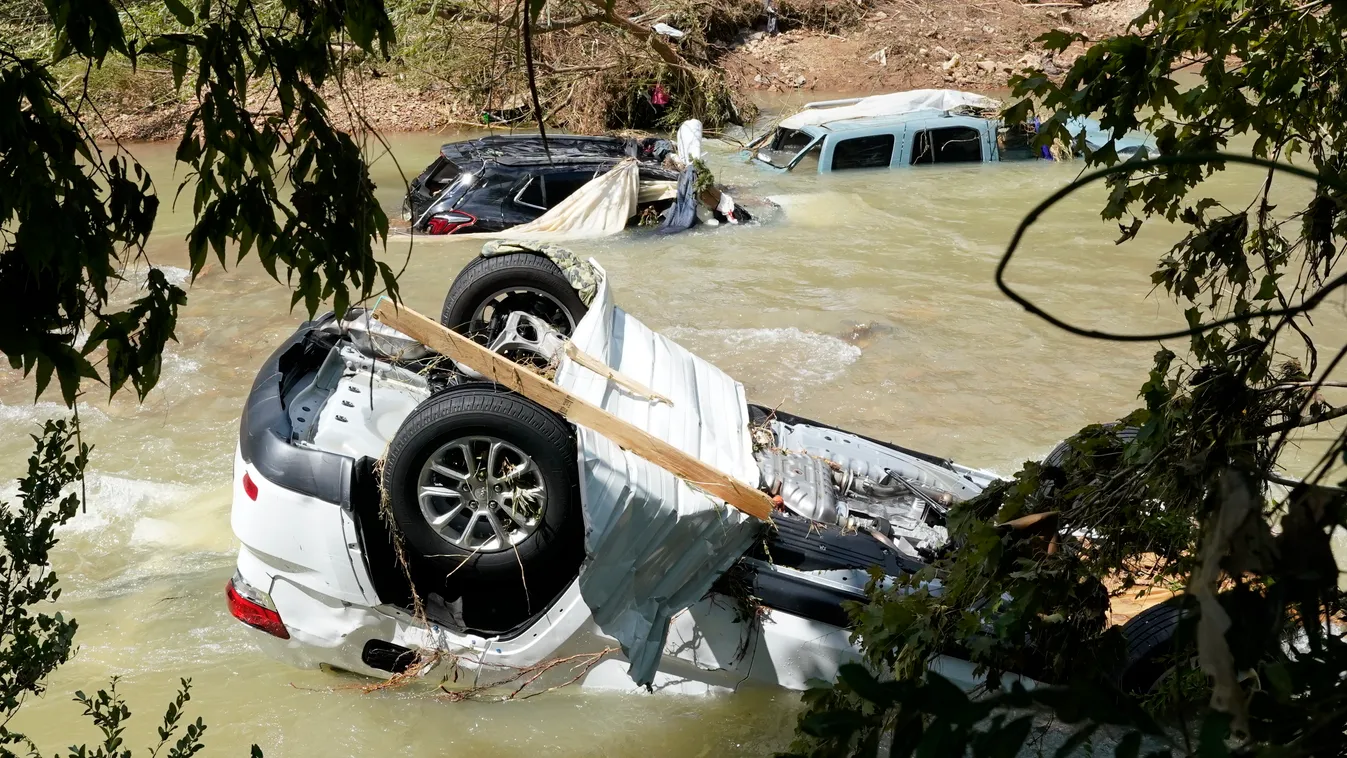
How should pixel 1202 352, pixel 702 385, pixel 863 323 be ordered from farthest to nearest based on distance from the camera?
pixel 863 323, pixel 702 385, pixel 1202 352

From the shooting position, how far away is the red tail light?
14.7ft

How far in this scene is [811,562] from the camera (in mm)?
4477

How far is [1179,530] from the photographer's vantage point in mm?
2482

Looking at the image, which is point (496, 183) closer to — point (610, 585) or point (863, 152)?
point (863, 152)

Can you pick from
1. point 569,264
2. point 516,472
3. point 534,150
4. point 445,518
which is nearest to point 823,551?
point 516,472

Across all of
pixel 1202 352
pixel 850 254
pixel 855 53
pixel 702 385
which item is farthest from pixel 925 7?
pixel 1202 352

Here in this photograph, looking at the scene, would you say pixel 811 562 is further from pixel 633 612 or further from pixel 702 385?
pixel 702 385

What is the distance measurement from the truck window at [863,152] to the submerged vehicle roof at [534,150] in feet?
11.6

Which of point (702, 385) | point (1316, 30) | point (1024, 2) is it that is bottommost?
point (702, 385)

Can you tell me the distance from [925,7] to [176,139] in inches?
663

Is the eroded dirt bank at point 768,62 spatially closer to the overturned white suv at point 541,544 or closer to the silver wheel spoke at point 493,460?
the overturned white suv at point 541,544

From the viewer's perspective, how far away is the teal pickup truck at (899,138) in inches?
599

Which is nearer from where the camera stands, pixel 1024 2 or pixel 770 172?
pixel 770 172

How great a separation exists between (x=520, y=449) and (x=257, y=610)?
1395mm
